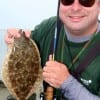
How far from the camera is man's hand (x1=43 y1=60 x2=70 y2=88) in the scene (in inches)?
101

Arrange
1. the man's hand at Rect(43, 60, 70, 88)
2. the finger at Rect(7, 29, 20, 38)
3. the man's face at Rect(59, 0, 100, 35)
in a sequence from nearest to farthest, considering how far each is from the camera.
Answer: the man's hand at Rect(43, 60, 70, 88) < the man's face at Rect(59, 0, 100, 35) < the finger at Rect(7, 29, 20, 38)

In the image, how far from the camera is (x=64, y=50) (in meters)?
2.85

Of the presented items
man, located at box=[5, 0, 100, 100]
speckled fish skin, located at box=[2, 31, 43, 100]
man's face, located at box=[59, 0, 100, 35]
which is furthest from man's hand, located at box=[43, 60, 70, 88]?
man's face, located at box=[59, 0, 100, 35]

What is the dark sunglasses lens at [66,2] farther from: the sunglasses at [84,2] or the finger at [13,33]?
the finger at [13,33]

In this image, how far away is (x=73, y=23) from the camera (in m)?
2.71

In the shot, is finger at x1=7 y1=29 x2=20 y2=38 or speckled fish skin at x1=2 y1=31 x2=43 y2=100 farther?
finger at x1=7 y1=29 x2=20 y2=38

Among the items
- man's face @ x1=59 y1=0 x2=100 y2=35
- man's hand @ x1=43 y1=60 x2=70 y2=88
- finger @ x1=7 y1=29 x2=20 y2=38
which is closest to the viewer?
man's hand @ x1=43 y1=60 x2=70 y2=88

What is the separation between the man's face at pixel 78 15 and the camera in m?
2.67

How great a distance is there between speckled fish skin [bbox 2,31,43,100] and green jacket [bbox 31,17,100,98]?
0.62 ft

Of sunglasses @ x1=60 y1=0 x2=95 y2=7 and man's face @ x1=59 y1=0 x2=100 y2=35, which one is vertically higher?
sunglasses @ x1=60 y1=0 x2=95 y2=7

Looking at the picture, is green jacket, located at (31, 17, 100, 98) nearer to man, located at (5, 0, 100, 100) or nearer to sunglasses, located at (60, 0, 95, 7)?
man, located at (5, 0, 100, 100)

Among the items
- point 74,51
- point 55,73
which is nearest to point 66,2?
point 74,51

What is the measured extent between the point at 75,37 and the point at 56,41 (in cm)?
12

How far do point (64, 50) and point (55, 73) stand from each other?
31 centimetres
